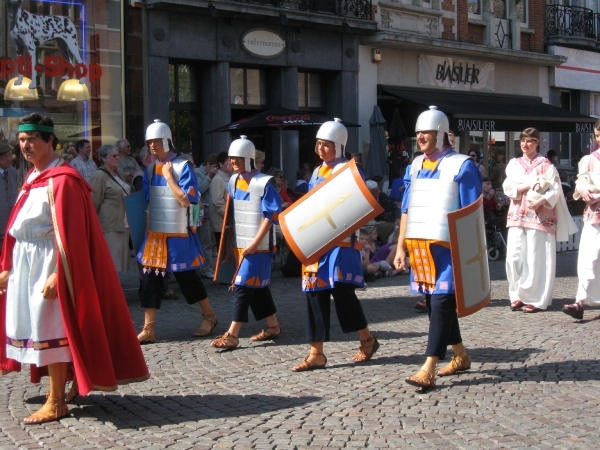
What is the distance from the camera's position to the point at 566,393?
6.19 metres

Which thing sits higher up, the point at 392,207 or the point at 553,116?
the point at 553,116

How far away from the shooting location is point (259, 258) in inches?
308

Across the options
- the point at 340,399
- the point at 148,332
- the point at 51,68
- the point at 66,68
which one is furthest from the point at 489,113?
the point at 340,399

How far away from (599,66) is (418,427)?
26827 mm

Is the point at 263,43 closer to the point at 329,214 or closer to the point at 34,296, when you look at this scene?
the point at 329,214

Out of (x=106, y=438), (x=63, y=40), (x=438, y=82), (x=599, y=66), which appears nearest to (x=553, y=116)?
(x=438, y=82)

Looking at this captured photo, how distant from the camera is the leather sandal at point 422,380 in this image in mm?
6164

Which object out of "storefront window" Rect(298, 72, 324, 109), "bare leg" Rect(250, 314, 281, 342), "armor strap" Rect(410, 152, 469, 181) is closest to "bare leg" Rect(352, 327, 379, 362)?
"bare leg" Rect(250, 314, 281, 342)

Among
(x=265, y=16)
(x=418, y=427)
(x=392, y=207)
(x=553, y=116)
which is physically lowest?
(x=418, y=427)

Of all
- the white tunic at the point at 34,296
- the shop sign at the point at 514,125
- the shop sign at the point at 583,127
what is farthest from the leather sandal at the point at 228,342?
the shop sign at the point at 583,127

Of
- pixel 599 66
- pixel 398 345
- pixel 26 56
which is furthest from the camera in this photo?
pixel 599 66

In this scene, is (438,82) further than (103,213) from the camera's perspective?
Yes

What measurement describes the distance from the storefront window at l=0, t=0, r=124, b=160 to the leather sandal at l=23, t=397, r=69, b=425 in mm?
9698

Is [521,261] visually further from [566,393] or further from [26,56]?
[26,56]
